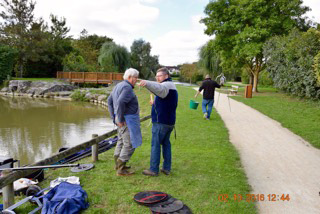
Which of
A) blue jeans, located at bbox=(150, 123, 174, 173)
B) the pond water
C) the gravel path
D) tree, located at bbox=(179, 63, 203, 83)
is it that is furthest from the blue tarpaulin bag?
tree, located at bbox=(179, 63, 203, 83)

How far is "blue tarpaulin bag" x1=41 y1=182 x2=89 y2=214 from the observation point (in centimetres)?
318

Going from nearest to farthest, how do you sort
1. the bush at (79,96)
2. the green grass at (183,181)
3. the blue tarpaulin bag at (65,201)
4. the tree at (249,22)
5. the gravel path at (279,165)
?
the blue tarpaulin bag at (65,201) < the green grass at (183,181) < the gravel path at (279,165) < the tree at (249,22) < the bush at (79,96)

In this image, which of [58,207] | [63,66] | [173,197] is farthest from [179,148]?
[63,66]

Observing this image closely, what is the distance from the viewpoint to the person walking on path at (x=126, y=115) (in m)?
4.10

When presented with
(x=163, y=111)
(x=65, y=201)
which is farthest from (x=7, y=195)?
(x=163, y=111)

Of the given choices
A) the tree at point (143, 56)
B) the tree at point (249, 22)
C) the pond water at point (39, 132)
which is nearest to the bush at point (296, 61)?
the tree at point (249, 22)

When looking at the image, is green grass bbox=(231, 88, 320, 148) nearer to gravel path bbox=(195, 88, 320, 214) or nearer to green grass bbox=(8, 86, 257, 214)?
gravel path bbox=(195, 88, 320, 214)

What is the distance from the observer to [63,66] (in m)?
36.2

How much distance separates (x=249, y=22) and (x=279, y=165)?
17484 mm

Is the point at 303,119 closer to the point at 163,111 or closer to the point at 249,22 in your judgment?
the point at 163,111

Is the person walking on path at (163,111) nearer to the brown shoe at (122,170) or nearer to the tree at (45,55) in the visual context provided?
the brown shoe at (122,170)

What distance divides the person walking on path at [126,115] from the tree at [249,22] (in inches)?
646

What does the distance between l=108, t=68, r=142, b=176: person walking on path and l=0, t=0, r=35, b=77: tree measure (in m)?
34.1

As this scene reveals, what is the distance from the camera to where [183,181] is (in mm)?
4320
